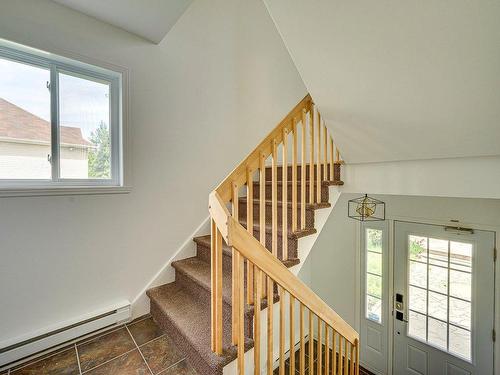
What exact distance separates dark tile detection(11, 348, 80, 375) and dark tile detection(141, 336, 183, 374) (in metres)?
0.36

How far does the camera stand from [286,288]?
1232 millimetres

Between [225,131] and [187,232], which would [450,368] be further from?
[225,131]

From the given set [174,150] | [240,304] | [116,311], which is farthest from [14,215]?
[240,304]

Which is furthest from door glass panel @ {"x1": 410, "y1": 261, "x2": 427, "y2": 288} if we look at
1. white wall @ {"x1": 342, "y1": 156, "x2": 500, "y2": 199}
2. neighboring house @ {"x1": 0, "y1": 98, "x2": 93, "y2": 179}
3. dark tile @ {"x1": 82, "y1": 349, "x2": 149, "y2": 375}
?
neighboring house @ {"x1": 0, "y1": 98, "x2": 93, "y2": 179}

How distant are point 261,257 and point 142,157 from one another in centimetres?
132

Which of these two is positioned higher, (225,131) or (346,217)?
(225,131)

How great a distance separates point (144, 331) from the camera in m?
1.72

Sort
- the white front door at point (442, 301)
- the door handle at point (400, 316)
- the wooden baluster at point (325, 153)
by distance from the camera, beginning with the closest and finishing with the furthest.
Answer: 1. the wooden baluster at point (325, 153)
2. the white front door at point (442, 301)
3. the door handle at point (400, 316)

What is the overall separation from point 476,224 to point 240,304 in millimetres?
2877

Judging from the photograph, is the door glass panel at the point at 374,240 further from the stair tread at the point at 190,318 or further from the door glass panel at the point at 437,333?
the stair tread at the point at 190,318

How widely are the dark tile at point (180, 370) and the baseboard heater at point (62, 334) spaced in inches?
23.2

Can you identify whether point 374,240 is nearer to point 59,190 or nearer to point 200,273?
point 200,273

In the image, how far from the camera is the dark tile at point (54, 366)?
4.48 feet

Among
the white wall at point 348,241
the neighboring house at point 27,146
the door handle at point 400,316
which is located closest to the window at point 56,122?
the neighboring house at point 27,146
